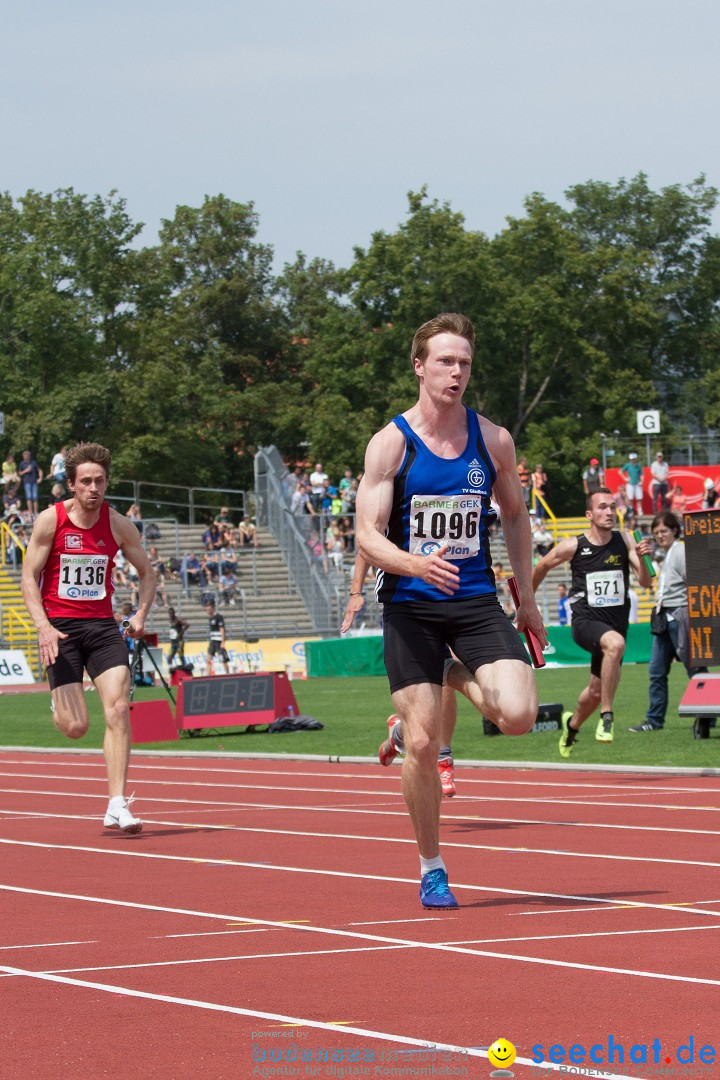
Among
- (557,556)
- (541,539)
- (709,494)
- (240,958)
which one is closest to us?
→ (240,958)

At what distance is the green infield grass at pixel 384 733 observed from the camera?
15.7 meters

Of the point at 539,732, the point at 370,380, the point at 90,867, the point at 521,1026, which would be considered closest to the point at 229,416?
the point at 370,380

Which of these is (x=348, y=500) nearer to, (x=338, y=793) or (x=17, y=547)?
(x=17, y=547)

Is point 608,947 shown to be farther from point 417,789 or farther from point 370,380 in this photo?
point 370,380

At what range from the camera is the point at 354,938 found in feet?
22.2

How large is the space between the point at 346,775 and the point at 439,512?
8.13 meters

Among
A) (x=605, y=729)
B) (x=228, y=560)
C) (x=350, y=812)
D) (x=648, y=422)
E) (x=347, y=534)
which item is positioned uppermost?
(x=648, y=422)

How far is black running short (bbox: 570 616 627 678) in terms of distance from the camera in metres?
14.8

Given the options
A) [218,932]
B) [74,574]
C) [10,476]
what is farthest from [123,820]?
[10,476]

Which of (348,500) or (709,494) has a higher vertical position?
(348,500)

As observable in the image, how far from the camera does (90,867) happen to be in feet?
31.0

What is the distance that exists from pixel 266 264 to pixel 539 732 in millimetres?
62487

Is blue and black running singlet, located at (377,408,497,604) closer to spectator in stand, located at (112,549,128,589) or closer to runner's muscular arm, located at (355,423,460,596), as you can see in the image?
runner's muscular arm, located at (355,423,460,596)

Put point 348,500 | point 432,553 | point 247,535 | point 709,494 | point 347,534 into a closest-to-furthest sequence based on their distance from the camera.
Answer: point 432,553 < point 709,494 < point 347,534 < point 247,535 < point 348,500
